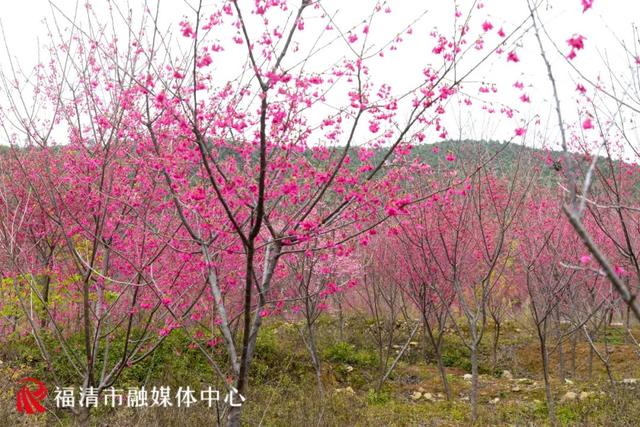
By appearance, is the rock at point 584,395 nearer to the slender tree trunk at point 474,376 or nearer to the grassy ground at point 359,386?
the grassy ground at point 359,386

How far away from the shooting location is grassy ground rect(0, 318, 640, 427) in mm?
7559

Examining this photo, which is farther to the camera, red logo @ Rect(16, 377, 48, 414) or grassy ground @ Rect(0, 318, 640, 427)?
grassy ground @ Rect(0, 318, 640, 427)

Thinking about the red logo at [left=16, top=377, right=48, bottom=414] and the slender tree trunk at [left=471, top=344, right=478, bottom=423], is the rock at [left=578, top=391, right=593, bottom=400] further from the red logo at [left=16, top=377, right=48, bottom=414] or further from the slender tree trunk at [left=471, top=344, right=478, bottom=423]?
the red logo at [left=16, top=377, right=48, bottom=414]

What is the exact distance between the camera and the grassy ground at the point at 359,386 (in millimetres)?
7559

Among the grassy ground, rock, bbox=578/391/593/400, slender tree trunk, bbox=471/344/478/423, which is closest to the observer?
slender tree trunk, bbox=471/344/478/423

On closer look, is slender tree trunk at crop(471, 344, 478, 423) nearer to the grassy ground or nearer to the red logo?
the grassy ground

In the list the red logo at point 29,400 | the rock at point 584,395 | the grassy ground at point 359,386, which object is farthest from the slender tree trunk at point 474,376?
the red logo at point 29,400

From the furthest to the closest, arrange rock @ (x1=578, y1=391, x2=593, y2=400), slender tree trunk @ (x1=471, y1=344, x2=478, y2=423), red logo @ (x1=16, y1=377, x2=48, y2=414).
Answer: rock @ (x1=578, y1=391, x2=593, y2=400) < slender tree trunk @ (x1=471, y1=344, x2=478, y2=423) < red logo @ (x1=16, y1=377, x2=48, y2=414)

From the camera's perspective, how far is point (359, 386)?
12.0 metres

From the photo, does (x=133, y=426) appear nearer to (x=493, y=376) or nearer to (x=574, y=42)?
(x=574, y=42)

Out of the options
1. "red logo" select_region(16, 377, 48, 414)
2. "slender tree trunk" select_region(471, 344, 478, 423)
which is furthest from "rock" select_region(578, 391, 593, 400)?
"red logo" select_region(16, 377, 48, 414)

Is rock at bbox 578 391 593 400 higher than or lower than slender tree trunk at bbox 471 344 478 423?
lower

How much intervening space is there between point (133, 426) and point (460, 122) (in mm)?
5689

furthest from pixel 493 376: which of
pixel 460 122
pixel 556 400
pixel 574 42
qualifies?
pixel 574 42
